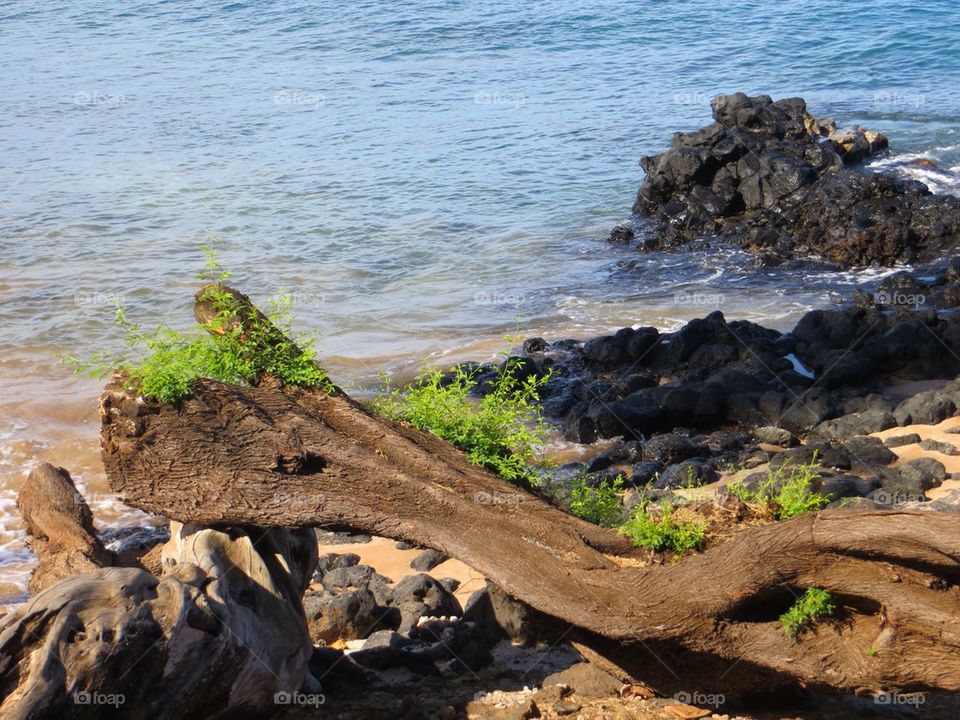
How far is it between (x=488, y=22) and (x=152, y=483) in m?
42.7

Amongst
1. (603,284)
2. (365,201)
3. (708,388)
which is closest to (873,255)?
(603,284)

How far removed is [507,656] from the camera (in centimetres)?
788

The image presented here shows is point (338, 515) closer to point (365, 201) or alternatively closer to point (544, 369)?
point (544, 369)

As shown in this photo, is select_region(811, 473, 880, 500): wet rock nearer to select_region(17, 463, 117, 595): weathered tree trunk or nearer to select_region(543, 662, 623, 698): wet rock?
select_region(543, 662, 623, 698): wet rock

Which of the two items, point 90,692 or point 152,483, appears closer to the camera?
point 90,692

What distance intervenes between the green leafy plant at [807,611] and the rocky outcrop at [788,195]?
54.3ft
